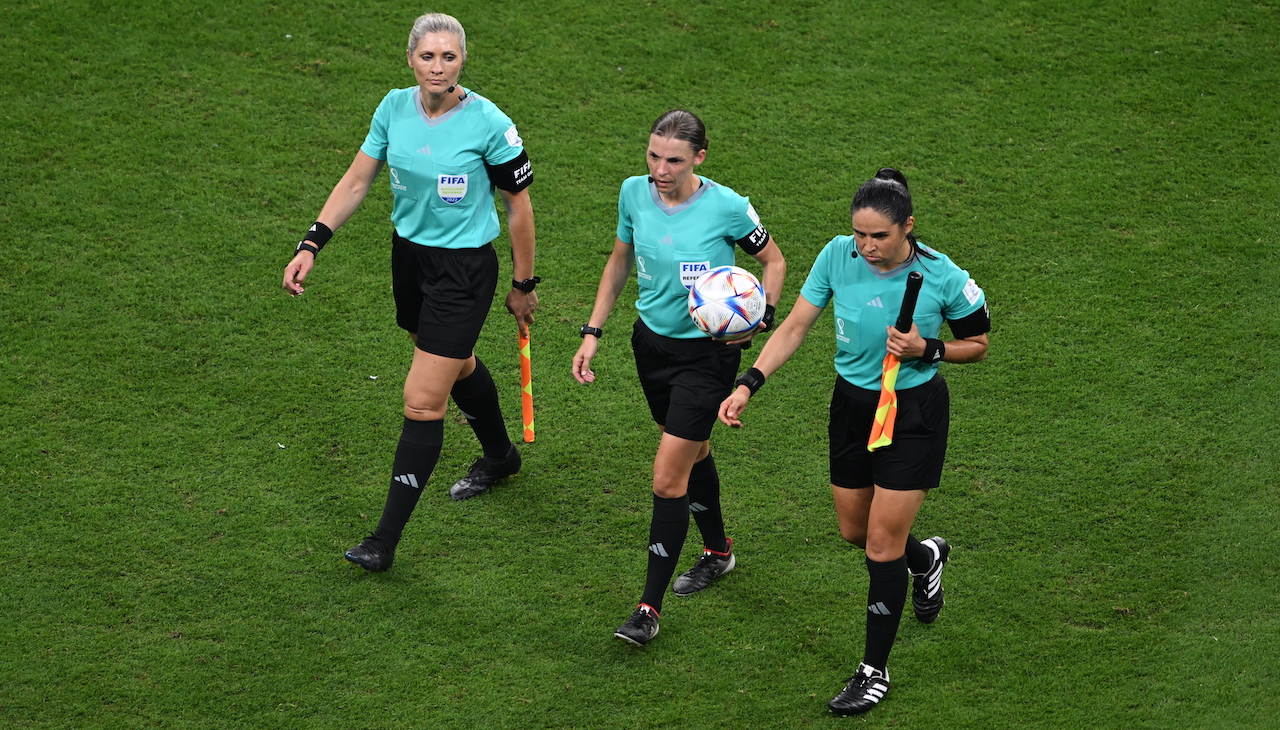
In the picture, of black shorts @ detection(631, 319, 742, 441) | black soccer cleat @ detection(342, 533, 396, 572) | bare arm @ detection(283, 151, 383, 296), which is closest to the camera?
black shorts @ detection(631, 319, 742, 441)

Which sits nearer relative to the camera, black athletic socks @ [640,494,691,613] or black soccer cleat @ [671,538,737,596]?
black athletic socks @ [640,494,691,613]

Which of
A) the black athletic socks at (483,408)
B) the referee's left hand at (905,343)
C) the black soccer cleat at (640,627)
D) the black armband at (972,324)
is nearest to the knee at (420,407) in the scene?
the black athletic socks at (483,408)

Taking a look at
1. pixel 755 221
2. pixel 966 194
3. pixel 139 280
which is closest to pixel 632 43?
pixel 966 194

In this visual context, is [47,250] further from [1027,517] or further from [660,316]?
Answer: [1027,517]

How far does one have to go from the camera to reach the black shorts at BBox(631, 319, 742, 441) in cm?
475

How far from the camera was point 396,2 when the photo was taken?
9.15 metres

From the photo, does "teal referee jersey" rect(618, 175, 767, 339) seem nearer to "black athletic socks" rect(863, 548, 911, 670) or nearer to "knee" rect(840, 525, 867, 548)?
"knee" rect(840, 525, 867, 548)

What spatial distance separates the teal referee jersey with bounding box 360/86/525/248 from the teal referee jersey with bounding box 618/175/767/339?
698mm

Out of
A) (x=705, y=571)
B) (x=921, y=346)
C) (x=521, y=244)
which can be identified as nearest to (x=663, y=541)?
(x=705, y=571)

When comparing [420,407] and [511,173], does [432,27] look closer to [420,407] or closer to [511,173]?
[511,173]

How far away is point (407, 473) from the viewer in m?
5.20

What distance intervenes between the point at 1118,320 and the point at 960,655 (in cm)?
277

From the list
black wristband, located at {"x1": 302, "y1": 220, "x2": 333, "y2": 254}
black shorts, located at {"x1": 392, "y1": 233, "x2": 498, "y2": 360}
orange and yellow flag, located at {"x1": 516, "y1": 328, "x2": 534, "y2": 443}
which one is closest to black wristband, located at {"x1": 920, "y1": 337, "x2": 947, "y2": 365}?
black shorts, located at {"x1": 392, "y1": 233, "x2": 498, "y2": 360}

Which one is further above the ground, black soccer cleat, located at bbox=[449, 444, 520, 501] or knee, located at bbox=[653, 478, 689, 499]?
knee, located at bbox=[653, 478, 689, 499]
